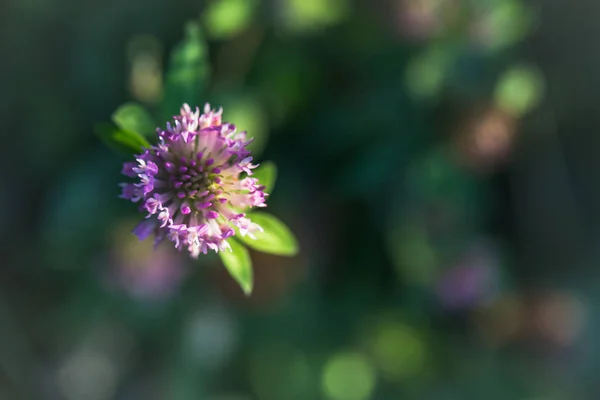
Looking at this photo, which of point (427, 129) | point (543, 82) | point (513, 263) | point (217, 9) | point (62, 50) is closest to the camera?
point (217, 9)

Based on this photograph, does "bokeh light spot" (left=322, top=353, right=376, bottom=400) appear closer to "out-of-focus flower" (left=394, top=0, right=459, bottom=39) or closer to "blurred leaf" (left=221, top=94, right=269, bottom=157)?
"blurred leaf" (left=221, top=94, right=269, bottom=157)

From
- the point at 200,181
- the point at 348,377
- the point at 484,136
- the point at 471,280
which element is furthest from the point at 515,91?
the point at 200,181

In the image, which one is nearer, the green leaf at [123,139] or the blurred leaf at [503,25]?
the green leaf at [123,139]

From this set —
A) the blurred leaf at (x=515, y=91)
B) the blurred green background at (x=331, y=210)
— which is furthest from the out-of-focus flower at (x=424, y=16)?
the blurred leaf at (x=515, y=91)

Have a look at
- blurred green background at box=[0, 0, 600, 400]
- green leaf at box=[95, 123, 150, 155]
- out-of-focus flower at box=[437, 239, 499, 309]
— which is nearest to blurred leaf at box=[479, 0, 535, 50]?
blurred green background at box=[0, 0, 600, 400]

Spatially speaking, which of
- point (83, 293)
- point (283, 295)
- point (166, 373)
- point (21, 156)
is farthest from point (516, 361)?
point (21, 156)

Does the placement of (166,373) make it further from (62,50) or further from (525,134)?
(525,134)

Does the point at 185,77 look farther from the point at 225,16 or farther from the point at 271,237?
the point at 225,16

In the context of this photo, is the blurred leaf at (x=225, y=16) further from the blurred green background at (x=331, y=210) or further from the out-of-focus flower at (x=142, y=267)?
the out-of-focus flower at (x=142, y=267)
